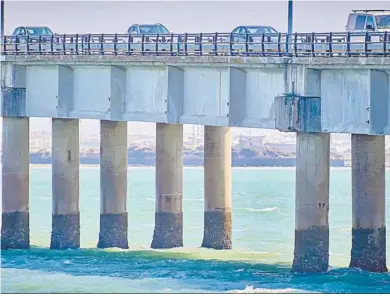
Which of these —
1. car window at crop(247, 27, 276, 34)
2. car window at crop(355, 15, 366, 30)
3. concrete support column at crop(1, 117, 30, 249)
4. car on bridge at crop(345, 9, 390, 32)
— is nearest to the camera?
car on bridge at crop(345, 9, 390, 32)

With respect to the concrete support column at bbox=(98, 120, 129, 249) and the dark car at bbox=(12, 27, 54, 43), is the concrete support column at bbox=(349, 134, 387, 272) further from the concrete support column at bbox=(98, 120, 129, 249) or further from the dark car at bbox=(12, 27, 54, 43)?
the dark car at bbox=(12, 27, 54, 43)

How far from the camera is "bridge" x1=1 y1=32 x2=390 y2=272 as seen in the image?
2542 inches

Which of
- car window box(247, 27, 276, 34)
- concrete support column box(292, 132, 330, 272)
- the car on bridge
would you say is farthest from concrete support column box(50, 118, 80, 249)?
concrete support column box(292, 132, 330, 272)

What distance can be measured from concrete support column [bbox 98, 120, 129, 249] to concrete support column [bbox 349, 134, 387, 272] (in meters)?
12.4

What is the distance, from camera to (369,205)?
65.7 m

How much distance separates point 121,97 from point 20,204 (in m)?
6.17

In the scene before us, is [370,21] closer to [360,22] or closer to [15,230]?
[360,22]

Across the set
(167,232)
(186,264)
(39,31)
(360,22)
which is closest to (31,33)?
(39,31)

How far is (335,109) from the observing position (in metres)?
64.4

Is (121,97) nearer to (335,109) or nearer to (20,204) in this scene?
(20,204)

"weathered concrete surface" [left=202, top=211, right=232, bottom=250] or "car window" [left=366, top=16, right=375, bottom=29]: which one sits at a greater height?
"car window" [left=366, top=16, right=375, bottom=29]

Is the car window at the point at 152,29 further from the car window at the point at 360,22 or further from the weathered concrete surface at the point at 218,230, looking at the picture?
the car window at the point at 360,22

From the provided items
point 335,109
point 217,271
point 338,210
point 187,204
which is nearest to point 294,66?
point 335,109

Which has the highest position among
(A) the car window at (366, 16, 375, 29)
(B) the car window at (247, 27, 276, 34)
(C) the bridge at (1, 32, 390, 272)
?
(B) the car window at (247, 27, 276, 34)
